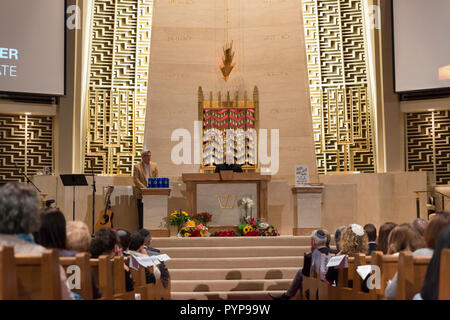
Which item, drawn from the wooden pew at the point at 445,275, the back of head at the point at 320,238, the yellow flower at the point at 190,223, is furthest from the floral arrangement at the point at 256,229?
the wooden pew at the point at 445,275

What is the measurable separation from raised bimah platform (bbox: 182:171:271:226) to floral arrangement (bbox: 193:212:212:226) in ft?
0.88

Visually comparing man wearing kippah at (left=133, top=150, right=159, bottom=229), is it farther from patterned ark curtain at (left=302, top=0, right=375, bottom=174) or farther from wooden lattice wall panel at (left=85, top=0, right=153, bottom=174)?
patterned ark curtain at (left=302, top=0, right=375, bottom=174)

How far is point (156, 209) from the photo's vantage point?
443 inches

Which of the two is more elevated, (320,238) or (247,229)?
(320,238)

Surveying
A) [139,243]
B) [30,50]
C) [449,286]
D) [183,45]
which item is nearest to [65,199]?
[30,50]

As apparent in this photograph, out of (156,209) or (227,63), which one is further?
(227,63)

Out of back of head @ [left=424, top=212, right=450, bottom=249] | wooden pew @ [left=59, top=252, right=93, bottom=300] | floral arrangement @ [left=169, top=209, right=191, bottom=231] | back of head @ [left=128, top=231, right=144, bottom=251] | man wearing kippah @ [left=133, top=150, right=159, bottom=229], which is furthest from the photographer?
man wearing kippah @ [left=133, top=150, right=159, bottom=229]

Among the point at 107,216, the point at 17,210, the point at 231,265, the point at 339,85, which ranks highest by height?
the point at 339,85

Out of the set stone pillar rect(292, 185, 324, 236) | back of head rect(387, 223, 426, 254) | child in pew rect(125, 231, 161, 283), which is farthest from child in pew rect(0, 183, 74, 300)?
stone pillar rect(292, 185, 324, 236)

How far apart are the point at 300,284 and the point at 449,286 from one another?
4031mm

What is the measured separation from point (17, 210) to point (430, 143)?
461 inches

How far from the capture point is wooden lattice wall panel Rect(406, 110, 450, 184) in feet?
44.3

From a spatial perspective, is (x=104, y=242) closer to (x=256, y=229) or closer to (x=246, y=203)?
(x=256, y=229)

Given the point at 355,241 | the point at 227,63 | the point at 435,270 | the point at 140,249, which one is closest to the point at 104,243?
the point at 140,249
